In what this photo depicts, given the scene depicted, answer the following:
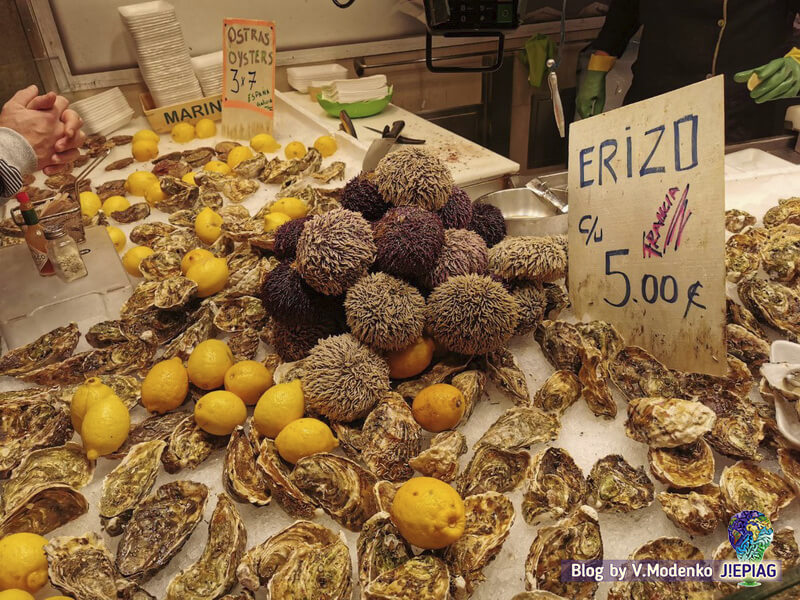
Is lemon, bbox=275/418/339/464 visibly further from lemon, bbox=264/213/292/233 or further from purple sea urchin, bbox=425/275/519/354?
lemon, bbox=264/213/292/233

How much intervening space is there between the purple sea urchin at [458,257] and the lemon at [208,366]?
1.28ft

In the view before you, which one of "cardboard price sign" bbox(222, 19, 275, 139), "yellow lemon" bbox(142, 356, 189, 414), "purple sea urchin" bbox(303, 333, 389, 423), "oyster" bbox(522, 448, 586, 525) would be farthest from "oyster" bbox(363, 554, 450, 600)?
"cardboard price sign" bbox(222, 19, 275, 139)

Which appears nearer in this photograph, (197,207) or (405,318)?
(405,318)

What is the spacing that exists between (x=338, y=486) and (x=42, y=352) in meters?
0.70

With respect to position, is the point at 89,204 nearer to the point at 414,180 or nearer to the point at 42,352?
the point at 42,352

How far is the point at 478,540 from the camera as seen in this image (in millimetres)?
676

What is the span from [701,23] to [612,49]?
1.20ft

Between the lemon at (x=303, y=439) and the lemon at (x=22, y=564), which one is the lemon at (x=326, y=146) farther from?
the lemon at (x=22, y=564)

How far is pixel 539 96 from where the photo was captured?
3.42 m

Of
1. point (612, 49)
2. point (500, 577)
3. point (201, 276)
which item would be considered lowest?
point (500, 577)

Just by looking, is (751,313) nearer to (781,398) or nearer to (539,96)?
(781,398)

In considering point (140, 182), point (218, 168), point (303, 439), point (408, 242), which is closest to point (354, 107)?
point (218, 168)

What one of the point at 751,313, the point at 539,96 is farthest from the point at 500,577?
the point at 539,96

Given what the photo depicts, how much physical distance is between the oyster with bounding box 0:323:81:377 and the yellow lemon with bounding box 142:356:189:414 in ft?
0.85
